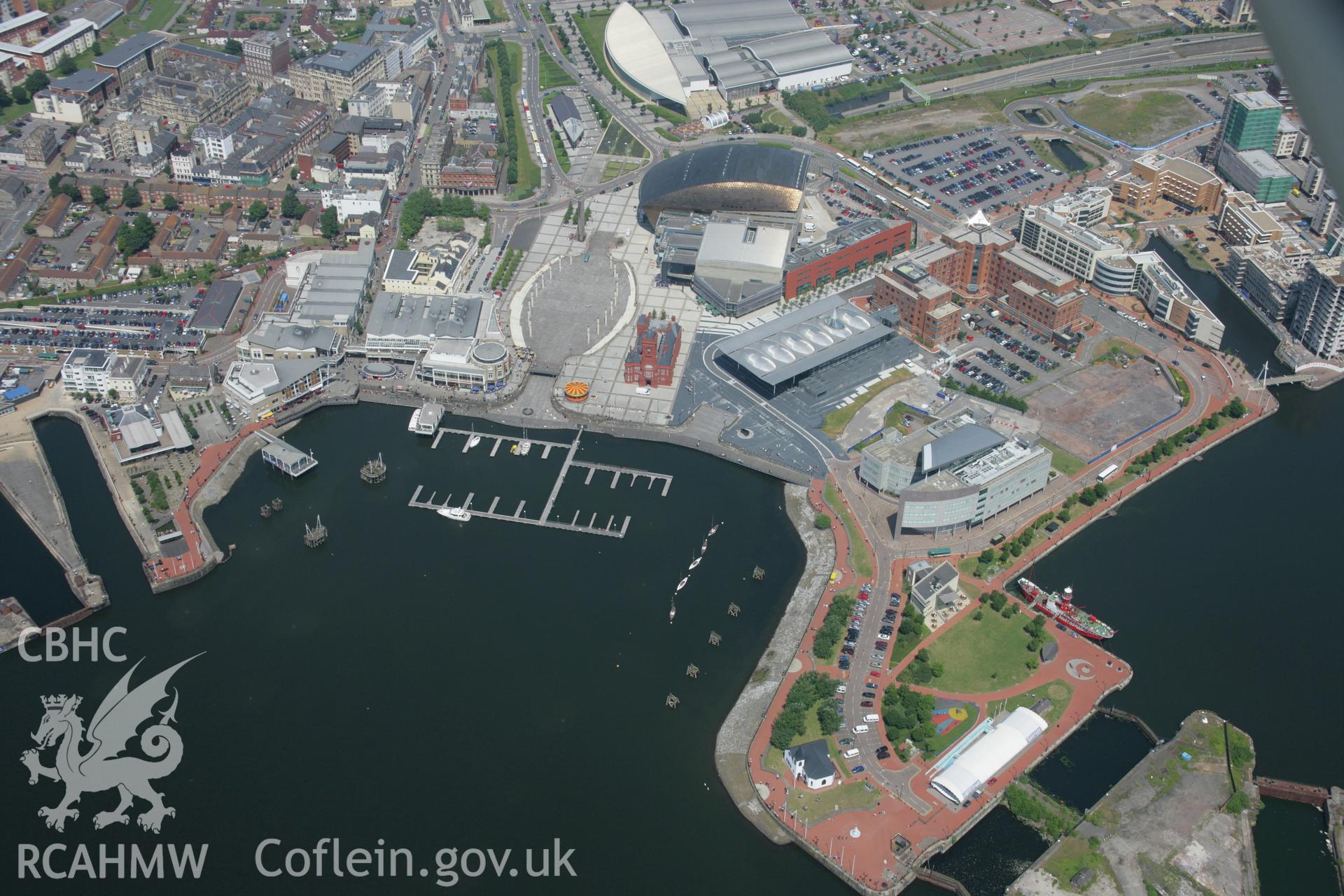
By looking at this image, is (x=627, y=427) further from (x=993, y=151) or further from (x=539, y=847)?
(x=993, y=151)

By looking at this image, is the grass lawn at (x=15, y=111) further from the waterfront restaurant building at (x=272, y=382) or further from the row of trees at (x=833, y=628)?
the row of trees at (x=833, y=628)

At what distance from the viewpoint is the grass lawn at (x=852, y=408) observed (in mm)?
100938

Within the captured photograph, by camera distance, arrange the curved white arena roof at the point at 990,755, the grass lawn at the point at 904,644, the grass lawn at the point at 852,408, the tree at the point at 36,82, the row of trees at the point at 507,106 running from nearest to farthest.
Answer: the curved white arena roof at the point at 990,755, the grass lawn at the point at 904,644, the grass lawn at the point at 852,408, the row of trees at the point at 507,106, the tree at the point at 36,82

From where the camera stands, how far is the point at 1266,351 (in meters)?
110

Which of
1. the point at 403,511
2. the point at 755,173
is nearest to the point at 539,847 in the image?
the point at 403,511

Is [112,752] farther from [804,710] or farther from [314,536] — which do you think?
[804,710]

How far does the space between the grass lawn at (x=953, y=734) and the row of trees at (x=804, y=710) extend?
575 centimetres

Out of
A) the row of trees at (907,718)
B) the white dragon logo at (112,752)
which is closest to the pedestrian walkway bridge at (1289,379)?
the row of trees at (907,718)

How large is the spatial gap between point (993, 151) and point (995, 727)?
83.7 meters

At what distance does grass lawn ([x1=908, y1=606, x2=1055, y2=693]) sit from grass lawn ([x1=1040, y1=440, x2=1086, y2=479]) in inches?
658

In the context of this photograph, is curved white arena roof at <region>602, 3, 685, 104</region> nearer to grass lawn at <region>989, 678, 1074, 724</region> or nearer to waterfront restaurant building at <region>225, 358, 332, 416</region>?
waterfront restaurant building at <region>225, 358, 332, 416</region>

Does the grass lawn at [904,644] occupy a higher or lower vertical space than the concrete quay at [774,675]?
higher

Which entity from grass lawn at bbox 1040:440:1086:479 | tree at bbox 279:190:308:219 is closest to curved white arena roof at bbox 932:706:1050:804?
grass lawn at bbox 1040:440:1086:479

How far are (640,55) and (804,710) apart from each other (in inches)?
4170
